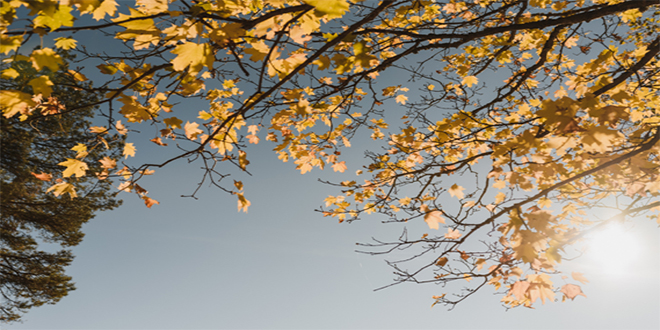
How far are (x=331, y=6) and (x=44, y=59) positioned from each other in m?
1.61

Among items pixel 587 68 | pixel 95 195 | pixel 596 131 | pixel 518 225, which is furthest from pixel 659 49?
pixel 95 195

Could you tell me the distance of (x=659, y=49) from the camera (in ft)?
7.20

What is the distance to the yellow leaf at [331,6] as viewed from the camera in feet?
4.65

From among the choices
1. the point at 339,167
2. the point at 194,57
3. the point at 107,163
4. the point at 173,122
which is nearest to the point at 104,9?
the point at 194,57

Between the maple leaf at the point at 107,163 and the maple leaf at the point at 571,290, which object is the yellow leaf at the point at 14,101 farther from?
the maple leaf at the point at 571,290

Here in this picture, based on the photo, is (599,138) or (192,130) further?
(192,130)

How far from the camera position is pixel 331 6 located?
4.74 feet

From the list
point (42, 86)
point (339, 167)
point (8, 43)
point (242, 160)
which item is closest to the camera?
point (8, 43)

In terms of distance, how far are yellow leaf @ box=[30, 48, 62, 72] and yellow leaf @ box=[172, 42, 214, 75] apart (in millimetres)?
621

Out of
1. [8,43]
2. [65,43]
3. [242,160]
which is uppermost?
[65,43]

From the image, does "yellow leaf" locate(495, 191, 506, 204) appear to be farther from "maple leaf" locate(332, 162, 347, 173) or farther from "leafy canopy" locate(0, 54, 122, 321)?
"leafy canopy" locate(0, 54, 122, 321)

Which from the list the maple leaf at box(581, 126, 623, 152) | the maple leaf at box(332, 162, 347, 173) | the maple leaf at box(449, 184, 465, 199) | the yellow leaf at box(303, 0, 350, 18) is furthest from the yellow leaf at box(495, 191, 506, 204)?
the yellow leaf at box(303, 0, 350, 18)

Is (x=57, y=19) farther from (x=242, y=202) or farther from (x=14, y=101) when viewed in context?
(x=242, y=202)

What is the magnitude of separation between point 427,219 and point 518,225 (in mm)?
790
